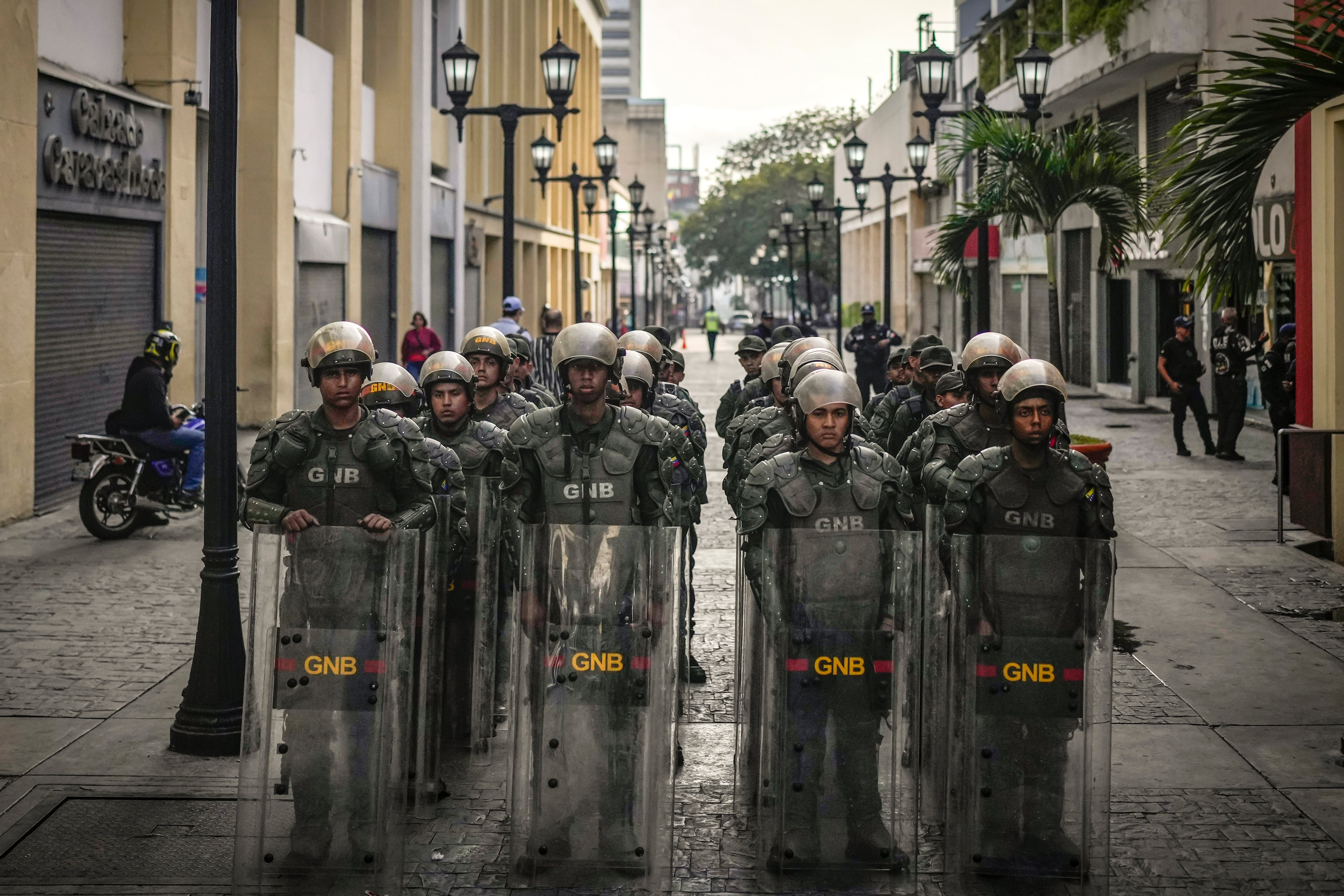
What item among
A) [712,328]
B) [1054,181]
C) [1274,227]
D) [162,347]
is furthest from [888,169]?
[162,347]

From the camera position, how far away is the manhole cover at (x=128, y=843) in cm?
567

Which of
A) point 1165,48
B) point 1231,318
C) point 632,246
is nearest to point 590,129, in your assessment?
point 632,246

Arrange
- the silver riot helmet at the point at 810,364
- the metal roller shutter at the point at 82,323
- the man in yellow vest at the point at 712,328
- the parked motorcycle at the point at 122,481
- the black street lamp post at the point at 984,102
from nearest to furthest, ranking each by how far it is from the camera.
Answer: the silver riot helmet at the point at 810,364, the parked motorcycle at the point at 122,481, the metal roller shutter at the point at 82,323, the black street lamp post at the point at 984,102, the man in yellow vest at the point at 712,328

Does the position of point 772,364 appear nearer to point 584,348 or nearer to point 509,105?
point 584,348

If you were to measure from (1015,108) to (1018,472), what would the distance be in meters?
29.4

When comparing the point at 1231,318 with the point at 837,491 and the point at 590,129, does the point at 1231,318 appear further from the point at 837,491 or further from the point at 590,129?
the point at 590,129

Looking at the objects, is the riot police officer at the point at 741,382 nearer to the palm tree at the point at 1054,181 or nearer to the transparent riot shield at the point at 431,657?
the palm tree at the point at 1054,181

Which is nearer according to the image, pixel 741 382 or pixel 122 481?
pixel 741 382

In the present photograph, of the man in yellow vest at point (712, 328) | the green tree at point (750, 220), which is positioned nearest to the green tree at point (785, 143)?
the green tree at point (750, 220)

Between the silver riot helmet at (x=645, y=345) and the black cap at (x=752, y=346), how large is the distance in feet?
6.53

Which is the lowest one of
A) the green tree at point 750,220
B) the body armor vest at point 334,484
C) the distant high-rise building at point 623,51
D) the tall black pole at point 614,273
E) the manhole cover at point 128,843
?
the manhole cover at point 128,843

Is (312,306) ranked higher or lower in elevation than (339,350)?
higher

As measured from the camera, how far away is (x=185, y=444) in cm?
1316

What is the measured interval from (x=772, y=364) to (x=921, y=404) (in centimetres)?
103
